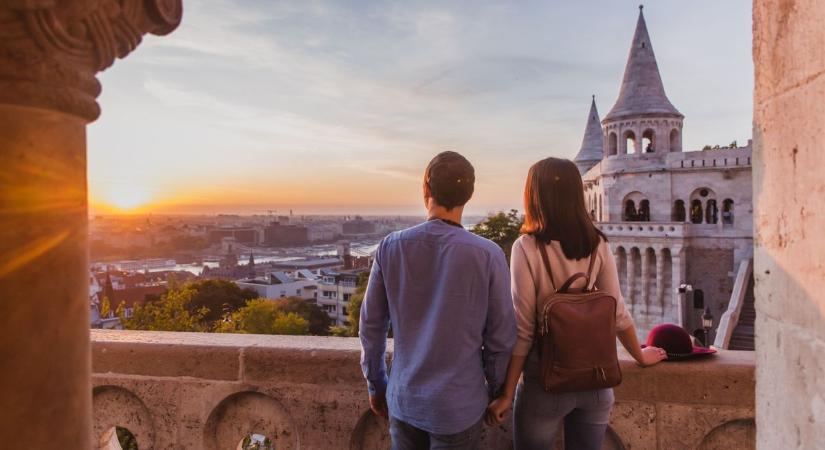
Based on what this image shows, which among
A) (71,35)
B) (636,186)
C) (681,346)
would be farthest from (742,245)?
(71,35)

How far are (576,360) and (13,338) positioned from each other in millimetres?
1394

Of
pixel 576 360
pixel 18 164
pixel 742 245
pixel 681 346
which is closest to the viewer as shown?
pixel 18 164

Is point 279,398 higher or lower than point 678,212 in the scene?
lower

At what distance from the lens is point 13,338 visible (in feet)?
3.75

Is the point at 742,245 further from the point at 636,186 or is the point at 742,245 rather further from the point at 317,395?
the point at 317,395

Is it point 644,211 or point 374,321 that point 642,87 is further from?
point 374,321

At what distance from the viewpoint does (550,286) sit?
182 cm

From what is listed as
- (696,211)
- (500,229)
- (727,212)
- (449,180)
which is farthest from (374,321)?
(696,211)

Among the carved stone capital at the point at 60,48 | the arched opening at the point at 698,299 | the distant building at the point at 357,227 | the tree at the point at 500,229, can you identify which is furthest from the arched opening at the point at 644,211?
the distant building at the point at 357,227

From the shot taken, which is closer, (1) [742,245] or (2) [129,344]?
(2) [129,344]

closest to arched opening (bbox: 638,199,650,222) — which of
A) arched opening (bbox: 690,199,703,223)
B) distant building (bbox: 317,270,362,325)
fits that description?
arched opening (bbox: 690,199,703,223)

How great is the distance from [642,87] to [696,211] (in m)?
6.59

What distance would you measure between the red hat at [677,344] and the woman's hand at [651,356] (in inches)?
1.7

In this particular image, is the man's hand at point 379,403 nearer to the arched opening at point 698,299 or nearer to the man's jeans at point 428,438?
the man's jeans at point 428,438
